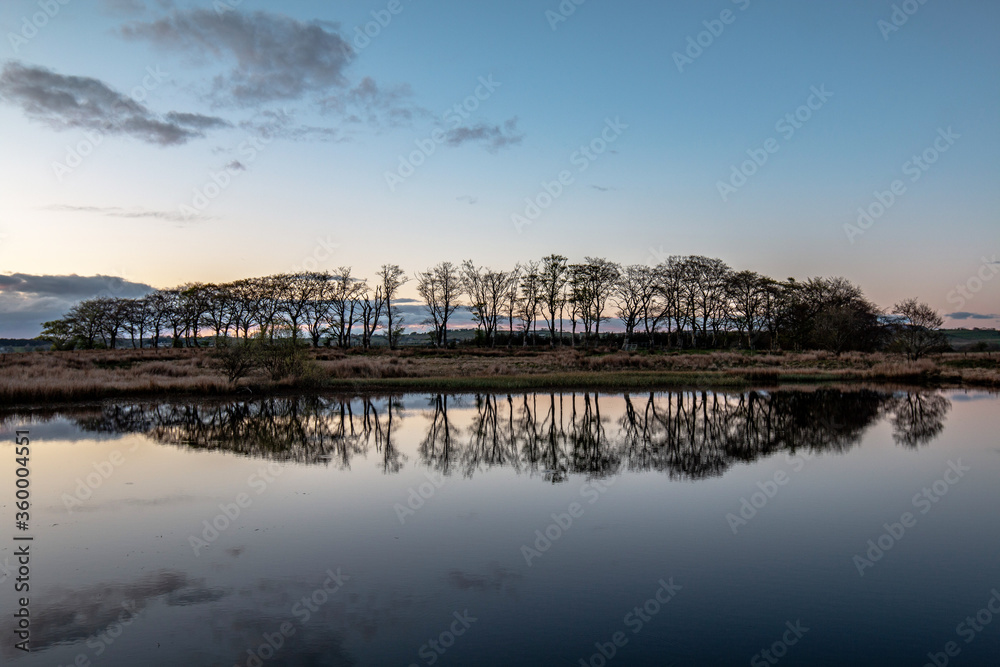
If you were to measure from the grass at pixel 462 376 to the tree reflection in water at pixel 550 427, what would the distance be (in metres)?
3.12

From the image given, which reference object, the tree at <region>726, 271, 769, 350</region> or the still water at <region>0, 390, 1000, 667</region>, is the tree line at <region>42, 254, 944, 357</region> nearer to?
the tree at <region>726, 271, 769, 350</region>

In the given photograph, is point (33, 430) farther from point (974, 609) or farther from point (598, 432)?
point (974, 609)

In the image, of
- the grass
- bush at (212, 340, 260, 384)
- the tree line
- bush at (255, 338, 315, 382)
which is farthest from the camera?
the tree line

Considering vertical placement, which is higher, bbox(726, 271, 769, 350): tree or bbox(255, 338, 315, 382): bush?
bbox(726, 271, 769, 350): tree

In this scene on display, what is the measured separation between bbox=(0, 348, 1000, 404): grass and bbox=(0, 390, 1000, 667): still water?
461 inches

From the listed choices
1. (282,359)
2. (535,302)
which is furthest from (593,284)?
(282,359)

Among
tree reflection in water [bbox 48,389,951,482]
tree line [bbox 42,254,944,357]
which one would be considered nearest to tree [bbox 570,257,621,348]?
tree line [bbox 42,254,944,357]

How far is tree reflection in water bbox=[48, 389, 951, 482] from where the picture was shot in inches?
635

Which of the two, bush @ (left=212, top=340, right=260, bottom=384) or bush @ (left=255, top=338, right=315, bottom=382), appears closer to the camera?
bush @ (left=212, top=340, right=260, bottom=384)

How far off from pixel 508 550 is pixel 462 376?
30027mm

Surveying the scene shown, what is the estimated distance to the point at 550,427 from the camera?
2136 cm

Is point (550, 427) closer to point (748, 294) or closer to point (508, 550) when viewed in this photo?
point (508, 550)

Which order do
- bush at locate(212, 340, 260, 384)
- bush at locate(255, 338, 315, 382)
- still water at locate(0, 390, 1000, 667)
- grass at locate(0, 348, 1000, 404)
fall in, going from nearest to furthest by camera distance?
still water at locate(0, 390, 1000, 667) → grass at locate(0, 348, 1000, 404) → bush at locate(212, 340, 260, 384) → bush at locate(255, 338, 315, 382)

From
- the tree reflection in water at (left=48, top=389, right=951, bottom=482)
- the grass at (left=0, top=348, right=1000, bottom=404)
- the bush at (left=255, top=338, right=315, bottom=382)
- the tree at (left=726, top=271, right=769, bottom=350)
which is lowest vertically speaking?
the tree reflection in water at (left=48, top=389, right=951, bottom=482)
